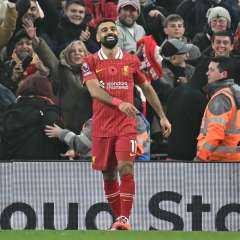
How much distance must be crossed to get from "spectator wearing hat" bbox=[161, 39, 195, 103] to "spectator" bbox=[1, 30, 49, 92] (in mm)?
1648

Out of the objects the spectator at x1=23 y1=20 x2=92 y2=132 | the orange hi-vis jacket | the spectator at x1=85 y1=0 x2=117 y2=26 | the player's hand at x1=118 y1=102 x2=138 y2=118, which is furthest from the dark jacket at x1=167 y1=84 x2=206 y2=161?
the spectator at x1=85 y1=0 x2=117 y2=26

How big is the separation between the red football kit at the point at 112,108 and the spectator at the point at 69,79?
78.9 inches

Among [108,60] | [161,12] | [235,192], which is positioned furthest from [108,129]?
[161,12]

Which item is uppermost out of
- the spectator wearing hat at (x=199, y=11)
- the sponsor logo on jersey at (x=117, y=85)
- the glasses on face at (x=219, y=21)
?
the spectator wearing hat at (x=199, y=11)

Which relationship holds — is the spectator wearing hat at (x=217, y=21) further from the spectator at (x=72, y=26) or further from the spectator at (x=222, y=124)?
the spectator at (x=222, y=124)

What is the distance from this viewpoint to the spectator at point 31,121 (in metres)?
11.9

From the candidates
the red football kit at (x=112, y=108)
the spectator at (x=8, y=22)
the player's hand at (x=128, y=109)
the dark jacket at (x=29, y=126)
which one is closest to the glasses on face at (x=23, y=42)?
the spectator at (x=8, y=22)

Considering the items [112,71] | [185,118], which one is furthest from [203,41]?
[112,71]

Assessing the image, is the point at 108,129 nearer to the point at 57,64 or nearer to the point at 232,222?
the point at 232,222

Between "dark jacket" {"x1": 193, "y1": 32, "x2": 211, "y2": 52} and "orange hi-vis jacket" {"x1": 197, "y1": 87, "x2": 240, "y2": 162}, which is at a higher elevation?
"dark jacket" {"x1": 193, "y1": 32, "x2": 211, "y2": 52}

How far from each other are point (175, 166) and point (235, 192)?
0.74 metres

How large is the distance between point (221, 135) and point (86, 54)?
3.03 meters

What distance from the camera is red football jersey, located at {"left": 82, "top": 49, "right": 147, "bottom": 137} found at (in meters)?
10.4

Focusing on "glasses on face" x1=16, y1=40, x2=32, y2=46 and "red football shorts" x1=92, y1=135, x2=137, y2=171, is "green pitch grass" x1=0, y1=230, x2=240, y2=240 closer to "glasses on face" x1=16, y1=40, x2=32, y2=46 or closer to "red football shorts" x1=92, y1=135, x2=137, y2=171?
"red football shorts" x1=92, y1=135, x2=137, y2=171
